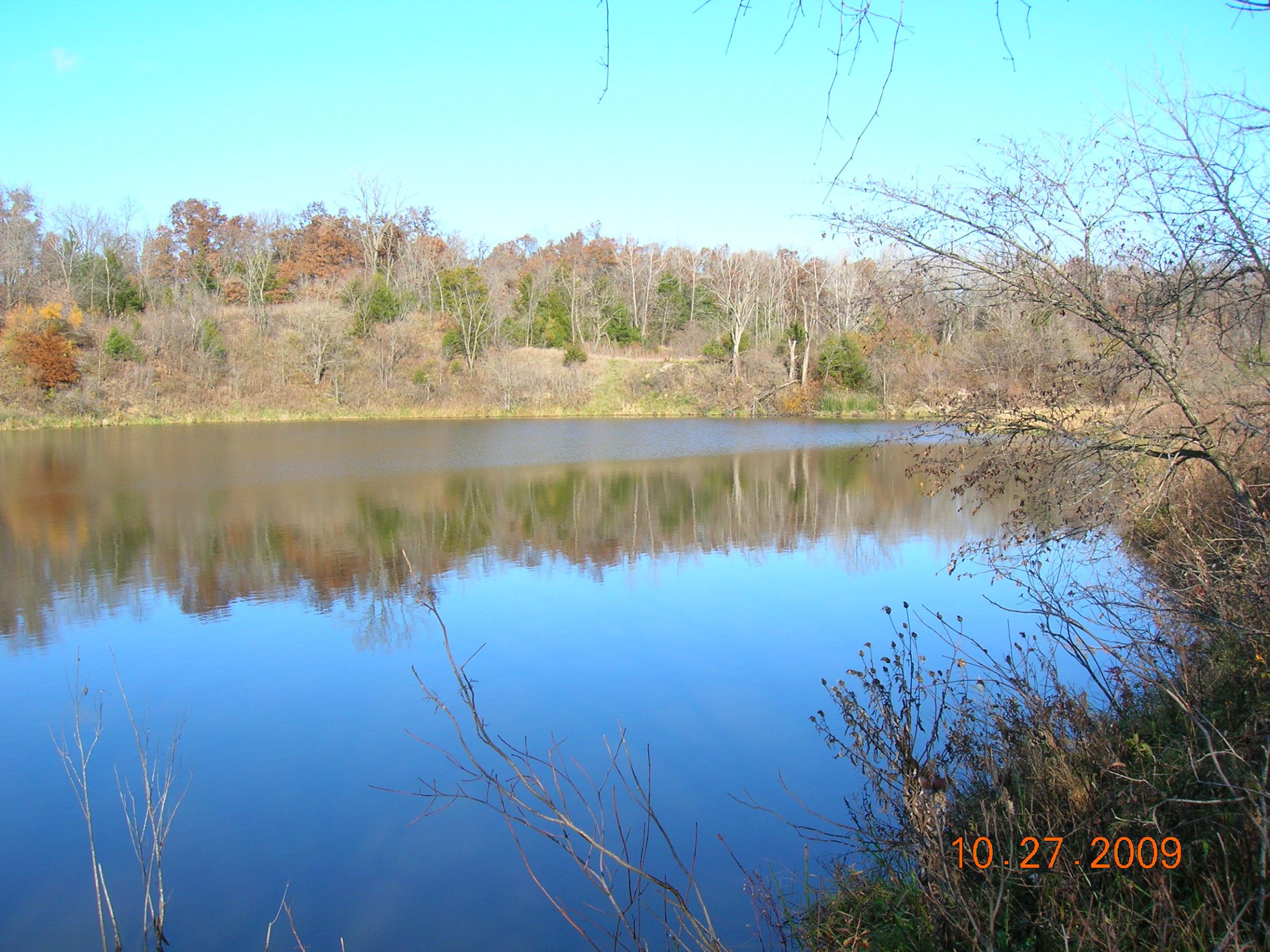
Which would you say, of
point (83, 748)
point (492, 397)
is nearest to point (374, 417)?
point (492, 397)

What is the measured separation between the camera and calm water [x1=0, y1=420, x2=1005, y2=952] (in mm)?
4582

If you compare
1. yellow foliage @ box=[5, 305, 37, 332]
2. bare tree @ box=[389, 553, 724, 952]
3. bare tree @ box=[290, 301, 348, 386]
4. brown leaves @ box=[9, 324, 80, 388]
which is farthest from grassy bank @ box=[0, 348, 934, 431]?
bare tree @ box=[389, 553, 724, 952]

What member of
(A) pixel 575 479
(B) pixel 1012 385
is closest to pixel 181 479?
(A) pixel 575 479

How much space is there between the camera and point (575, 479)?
20250mm

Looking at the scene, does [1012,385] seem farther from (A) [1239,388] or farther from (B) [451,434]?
(B) [451,434]

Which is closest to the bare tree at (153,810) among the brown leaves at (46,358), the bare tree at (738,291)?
the brown leaves at (46,358)

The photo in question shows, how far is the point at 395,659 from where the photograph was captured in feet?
26.1

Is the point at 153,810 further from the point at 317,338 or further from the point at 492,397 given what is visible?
the point at 317,338

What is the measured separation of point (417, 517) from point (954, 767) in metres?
11.7

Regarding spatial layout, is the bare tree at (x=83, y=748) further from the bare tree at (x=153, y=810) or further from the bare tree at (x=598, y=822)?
the bare tree at (x=598, y=822)

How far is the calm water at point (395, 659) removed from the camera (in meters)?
4.58

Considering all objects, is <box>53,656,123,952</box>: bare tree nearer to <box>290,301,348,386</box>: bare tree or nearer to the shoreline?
the shoreline

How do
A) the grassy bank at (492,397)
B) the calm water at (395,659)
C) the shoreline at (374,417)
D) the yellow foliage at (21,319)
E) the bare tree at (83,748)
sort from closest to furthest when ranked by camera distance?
the bare tree at (83,748) → the calm water at (395,659) → the shoreline at (374,417) → the grassy bank at (492,397) → the yellow foliage at (21,319)

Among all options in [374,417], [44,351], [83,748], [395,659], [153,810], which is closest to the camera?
[153,810]
